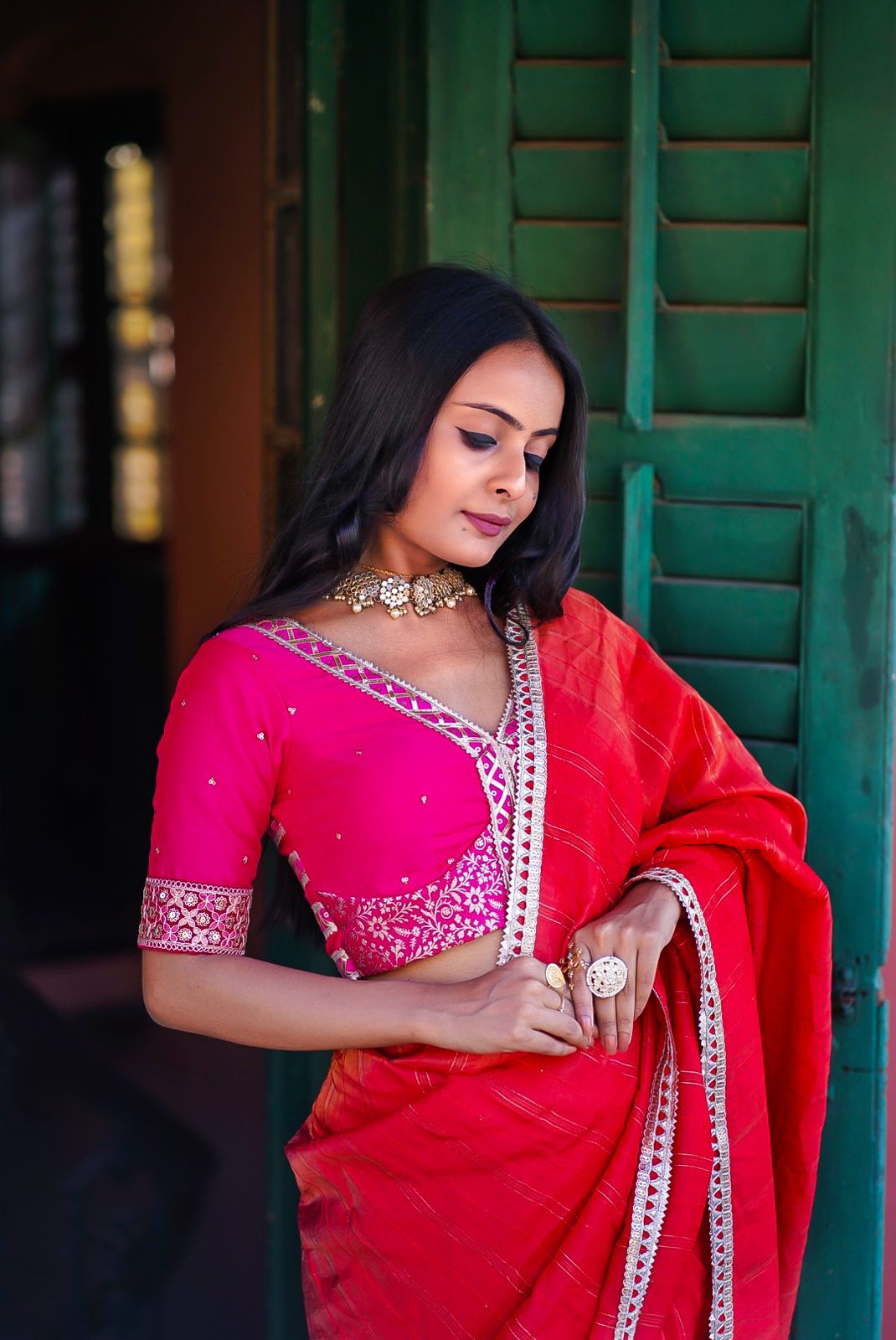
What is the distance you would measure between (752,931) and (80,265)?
20.5 feet

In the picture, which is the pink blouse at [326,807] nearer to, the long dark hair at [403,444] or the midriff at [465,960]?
the midriff at [465,960]

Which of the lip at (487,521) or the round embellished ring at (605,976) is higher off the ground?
the lip at (487,521)

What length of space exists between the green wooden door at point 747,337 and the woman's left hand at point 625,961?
506 millimetres

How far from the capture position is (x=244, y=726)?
152 cm

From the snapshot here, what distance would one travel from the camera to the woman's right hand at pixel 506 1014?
4.78 feet

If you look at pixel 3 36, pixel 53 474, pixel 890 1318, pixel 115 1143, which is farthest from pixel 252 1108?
pixel 3 36

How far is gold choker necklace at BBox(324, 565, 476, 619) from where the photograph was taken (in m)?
1.69

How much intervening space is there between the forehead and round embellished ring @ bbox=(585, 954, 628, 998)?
618 mm

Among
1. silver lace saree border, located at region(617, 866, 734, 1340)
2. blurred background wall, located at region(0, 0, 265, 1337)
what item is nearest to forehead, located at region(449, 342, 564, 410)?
silver lace saree border, located at region(617, 866, 734, 1340)

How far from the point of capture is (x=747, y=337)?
6.48ft

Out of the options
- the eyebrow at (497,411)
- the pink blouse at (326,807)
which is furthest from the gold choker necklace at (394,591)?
the eyebrow at (497,411)

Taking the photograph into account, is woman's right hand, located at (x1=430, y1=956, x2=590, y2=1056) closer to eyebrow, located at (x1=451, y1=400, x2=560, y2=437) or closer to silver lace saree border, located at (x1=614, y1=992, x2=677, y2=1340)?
silver lace saree border, located at (x1=614, y1=992, x2=677, y2=1340)

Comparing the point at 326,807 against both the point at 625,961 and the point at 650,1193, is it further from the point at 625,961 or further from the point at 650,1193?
the point at 650,1193

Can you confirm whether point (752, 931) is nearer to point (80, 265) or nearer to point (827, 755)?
point (827, 755)
